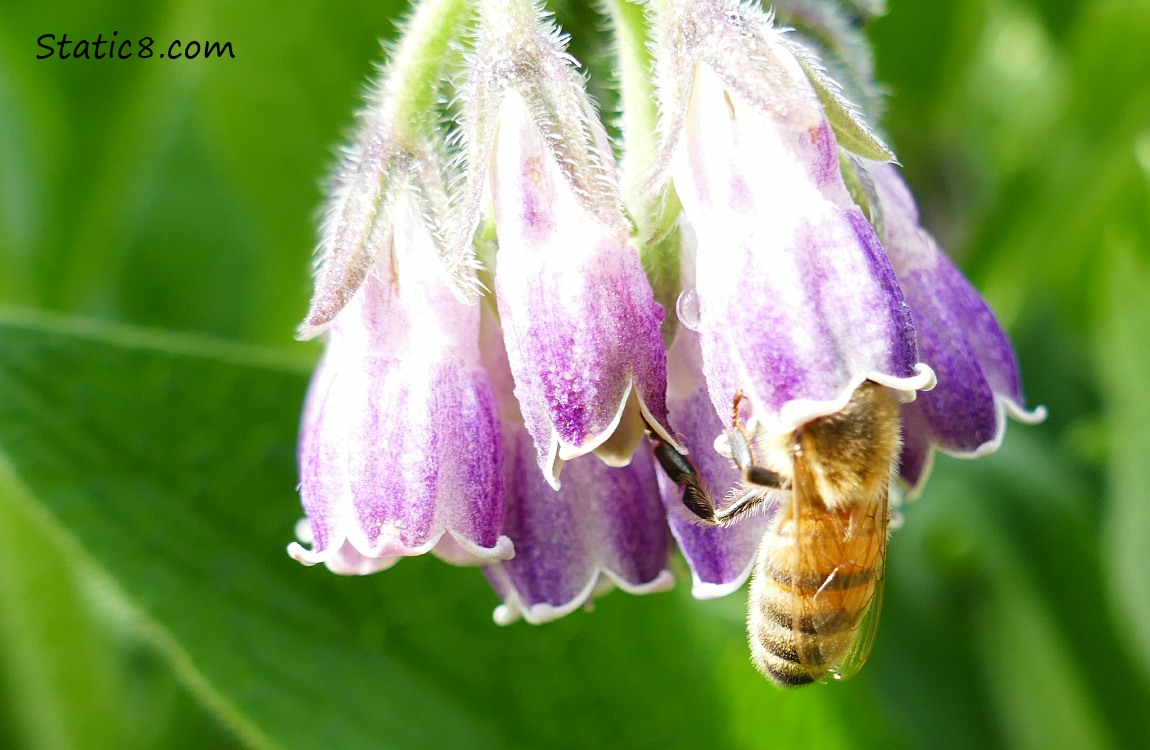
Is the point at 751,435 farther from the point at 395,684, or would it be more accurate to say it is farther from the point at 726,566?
the point at 395,684

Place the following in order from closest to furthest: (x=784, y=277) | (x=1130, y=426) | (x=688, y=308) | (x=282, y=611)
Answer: (x=784, y=277) → (x=688, y=308) → (x=282, y=611) → (x=1130, y=426)

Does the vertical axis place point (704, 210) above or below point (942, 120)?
above

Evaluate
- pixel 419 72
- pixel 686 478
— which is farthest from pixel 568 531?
pixel 419 72

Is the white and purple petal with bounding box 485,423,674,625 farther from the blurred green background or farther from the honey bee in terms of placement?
the blurred green background

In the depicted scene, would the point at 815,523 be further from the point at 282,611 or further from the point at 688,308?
the point at 282,611

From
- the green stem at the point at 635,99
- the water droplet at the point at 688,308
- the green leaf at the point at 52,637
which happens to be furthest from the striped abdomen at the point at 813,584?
the green leaf at the point at 52,637

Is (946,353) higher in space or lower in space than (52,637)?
higher

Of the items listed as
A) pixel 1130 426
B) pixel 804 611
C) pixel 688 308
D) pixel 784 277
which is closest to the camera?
pixel 784 277

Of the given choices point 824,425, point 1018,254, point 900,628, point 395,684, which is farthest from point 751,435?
point 1018,254
